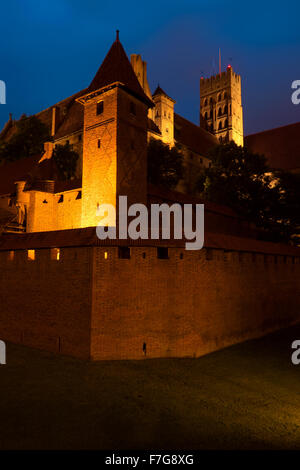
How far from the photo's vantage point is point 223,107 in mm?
59906

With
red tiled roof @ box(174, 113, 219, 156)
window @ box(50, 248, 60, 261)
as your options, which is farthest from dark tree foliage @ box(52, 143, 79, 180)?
window @ box(50, 248, 60, 261)

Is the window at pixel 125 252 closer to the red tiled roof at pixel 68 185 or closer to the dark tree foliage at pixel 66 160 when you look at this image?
the red tiled roof at pixel 68 185

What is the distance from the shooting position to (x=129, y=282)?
34.8 feet

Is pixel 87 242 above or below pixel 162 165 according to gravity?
below

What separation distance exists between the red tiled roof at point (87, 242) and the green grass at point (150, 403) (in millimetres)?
3627

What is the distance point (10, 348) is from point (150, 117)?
96.1 feet

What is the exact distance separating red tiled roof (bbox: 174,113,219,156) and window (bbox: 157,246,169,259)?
2972 centimetres

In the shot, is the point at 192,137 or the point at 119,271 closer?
the point at 119,271

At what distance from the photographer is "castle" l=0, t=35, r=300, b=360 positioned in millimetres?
10469

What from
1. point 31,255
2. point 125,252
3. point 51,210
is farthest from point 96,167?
point 125,252

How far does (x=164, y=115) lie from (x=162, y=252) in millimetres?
27982

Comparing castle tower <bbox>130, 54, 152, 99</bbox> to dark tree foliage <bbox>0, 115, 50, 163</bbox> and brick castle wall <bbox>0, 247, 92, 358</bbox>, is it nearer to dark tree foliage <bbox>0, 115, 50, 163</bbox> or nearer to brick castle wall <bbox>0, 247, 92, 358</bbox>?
dark tree foliage <bbox>0, 115, 50, 163</bbox>

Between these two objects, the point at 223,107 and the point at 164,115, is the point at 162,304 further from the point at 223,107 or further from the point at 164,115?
the point at 223,107
